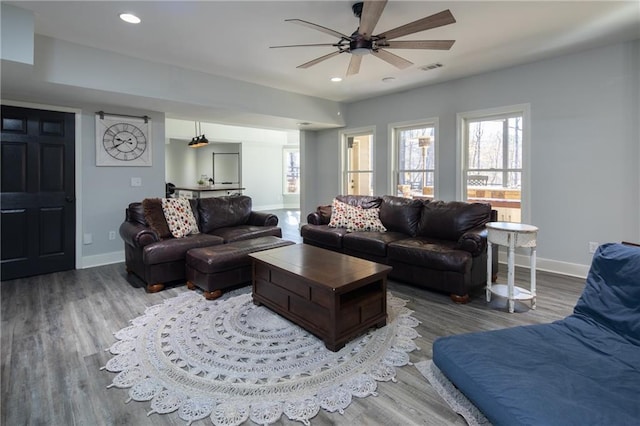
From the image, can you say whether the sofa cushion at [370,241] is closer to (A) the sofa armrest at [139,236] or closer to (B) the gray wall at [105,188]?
(A) the sofa armrest at [139,236]

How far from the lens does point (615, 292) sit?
1969 millimetres

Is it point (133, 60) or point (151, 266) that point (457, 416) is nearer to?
point (151, 266)

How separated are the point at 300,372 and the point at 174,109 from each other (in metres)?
4.33

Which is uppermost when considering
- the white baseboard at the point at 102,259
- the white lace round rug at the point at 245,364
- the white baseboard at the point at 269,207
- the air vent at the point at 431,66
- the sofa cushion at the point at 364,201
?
the air vent at the point at 431,66

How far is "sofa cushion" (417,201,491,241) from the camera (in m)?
3.91

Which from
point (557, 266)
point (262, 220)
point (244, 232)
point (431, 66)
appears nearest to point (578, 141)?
point (557, 266)

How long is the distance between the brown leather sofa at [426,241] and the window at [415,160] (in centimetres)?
126

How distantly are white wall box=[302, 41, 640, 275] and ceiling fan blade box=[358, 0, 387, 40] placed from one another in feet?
9.75

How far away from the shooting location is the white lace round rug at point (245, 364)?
1.87m

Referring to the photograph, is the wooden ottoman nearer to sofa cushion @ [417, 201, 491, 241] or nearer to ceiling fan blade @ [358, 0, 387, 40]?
sofa cushion @ [417, 201, 491, 241]

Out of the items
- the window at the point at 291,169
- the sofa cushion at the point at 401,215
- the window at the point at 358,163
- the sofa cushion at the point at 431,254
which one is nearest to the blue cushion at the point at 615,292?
the sofa cushion at the point at 431,254

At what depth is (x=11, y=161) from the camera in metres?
4.07

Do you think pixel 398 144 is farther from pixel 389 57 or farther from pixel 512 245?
pixel 512 245

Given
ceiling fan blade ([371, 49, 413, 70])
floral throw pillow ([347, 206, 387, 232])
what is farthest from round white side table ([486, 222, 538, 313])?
ceiling fan blade ([371, 49, 413, 70])
